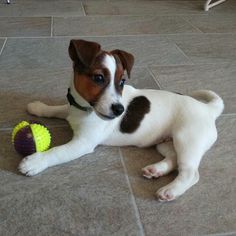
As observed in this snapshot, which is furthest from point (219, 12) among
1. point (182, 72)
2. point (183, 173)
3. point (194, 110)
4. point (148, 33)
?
point (183, 173)

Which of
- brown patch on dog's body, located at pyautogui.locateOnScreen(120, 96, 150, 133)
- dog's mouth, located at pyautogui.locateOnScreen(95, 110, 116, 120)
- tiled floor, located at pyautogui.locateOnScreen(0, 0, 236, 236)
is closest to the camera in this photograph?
tiled floor, located at pyautogui.locateOnScreen(0, 0, 236, 236)

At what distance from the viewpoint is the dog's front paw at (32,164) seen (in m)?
1.41

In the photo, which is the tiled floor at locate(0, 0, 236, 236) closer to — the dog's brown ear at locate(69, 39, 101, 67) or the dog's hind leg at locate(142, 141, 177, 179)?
the dog's hind leg at locate(142, 141, 177, 179)

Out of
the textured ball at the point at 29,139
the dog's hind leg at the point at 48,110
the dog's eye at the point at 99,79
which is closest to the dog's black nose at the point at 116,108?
the dog's eye at the point at 99,79

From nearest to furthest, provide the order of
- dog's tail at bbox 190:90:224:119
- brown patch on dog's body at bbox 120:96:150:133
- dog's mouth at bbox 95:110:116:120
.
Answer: dog's mouth at bbox 95:110:116:120 → brown patch on dog's body at bbox 120:96:150:133 → dog's tail at bbox 190:90:224:119

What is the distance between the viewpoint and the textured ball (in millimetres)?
1420

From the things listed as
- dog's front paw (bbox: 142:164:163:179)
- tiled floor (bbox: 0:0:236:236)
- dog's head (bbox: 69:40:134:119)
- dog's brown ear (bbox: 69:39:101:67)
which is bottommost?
tiled floor (bbox: 0:0:236:236)

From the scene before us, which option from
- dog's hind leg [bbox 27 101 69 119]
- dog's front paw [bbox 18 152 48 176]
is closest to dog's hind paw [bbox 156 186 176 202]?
dog's front paw [bbox 18 152 48 176]

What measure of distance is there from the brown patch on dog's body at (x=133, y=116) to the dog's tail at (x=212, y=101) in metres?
0.35

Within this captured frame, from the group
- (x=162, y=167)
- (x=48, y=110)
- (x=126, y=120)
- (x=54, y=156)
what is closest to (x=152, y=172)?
(x=162, y=167)

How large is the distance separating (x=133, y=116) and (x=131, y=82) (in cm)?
70

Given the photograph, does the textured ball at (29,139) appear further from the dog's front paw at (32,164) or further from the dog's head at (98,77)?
the dog's head at (98,77)

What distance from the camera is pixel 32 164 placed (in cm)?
142

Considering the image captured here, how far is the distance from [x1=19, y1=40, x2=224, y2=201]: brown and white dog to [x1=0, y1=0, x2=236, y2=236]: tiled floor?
2.5 inches
